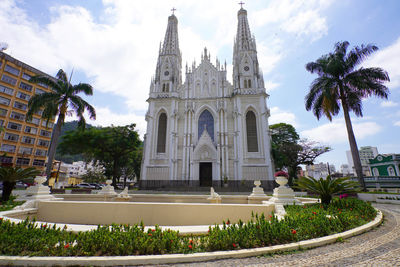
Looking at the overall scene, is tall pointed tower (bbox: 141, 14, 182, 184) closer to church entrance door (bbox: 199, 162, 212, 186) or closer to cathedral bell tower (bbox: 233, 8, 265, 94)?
church entrance door (bbox: 199, 162, 212, 186)

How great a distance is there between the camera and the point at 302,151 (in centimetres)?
2694

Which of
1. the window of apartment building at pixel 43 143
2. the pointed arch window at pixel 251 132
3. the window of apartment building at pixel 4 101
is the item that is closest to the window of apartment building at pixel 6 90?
the window of apartment building at pixel 4 101

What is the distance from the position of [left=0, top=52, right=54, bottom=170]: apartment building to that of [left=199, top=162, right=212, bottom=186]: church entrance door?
3373 cm

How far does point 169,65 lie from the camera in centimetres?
3039

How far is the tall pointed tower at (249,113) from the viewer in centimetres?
2338

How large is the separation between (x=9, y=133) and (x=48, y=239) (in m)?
45.7

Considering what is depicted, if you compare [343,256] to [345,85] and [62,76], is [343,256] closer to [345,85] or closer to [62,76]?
[345,85]

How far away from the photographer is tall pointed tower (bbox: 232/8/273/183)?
920 inches

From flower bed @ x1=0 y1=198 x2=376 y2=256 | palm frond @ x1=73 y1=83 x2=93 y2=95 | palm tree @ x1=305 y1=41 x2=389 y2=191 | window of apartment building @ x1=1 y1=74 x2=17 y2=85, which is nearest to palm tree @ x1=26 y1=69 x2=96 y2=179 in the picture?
palm frond @ x1=73 y1=83 x2=93 y2=95

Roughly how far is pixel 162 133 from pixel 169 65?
1179 centimetres

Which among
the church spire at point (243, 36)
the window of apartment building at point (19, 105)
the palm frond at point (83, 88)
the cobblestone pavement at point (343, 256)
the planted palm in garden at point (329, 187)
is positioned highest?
the church spire at point (243, 36)

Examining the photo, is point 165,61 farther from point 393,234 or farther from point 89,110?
point 393,234

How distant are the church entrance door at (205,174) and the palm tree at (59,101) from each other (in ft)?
46.1

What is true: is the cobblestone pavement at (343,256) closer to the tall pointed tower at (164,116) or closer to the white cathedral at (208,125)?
the white cathedral at (208,125)
